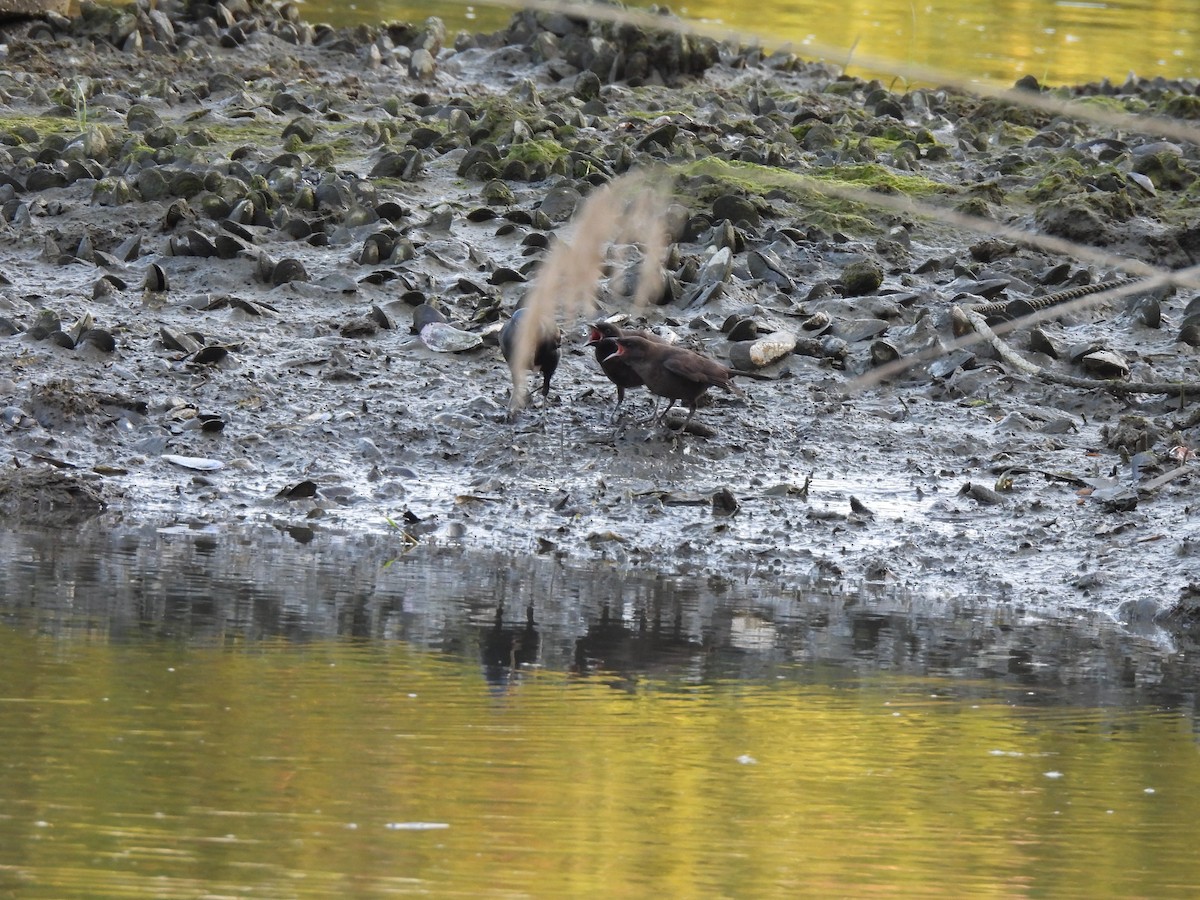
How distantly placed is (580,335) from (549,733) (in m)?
4.10

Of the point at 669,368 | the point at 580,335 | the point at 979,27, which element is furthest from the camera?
the point at 979,27

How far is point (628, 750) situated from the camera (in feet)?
14.3

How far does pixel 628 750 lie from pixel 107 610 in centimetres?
189

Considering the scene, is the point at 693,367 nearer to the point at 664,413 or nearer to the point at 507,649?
the point at 664,413

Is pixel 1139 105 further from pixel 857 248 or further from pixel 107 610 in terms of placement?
pixel 107 610

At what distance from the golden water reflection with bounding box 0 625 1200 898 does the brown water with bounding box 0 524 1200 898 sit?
10 millimetres

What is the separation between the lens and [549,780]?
4.08 metres

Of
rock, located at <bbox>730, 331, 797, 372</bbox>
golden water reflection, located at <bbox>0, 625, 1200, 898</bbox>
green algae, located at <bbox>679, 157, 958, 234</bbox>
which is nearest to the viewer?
golden water reflection, located at <bbox>0, 625, 1200, 898</bbox>

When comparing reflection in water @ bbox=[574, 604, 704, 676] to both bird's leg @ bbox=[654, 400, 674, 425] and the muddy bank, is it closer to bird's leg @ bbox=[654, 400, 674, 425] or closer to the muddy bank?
the muddy bank

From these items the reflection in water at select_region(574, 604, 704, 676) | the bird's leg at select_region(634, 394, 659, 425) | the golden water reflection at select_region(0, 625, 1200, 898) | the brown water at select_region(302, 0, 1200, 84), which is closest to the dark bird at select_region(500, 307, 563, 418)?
the bird's leg at select_region(634, 394, 659, 425)

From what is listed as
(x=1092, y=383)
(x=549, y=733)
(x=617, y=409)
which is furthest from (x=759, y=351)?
(x=549, y=733)

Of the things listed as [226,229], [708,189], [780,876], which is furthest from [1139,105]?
[780,876]

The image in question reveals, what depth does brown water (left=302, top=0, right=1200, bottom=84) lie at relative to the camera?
17.7 m

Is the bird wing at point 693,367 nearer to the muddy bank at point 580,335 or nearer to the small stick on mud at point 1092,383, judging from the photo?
the muddy bank at point 580,335
